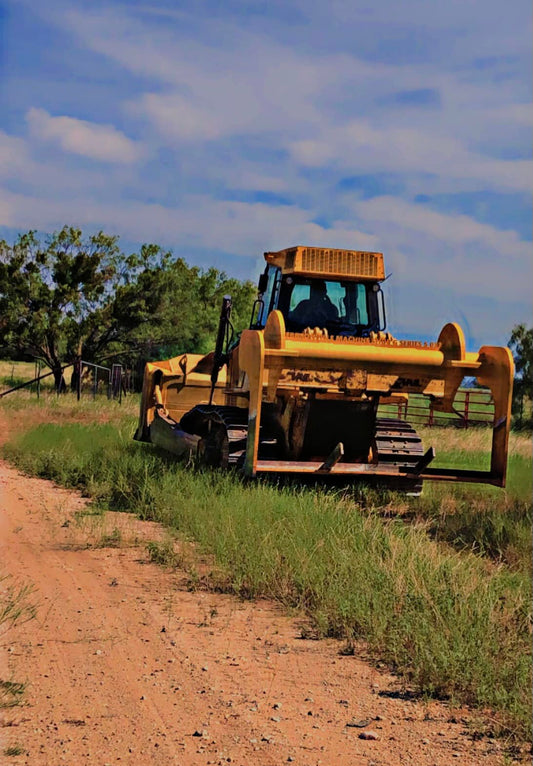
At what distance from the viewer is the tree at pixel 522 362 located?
103 feet

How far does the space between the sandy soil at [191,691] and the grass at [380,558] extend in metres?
0.25

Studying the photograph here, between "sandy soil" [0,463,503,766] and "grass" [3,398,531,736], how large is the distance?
246 millimetres

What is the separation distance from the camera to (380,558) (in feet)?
24.8

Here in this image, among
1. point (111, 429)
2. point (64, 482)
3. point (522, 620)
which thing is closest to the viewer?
point (522, 620)

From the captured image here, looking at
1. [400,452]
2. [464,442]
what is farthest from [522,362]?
[400,452]

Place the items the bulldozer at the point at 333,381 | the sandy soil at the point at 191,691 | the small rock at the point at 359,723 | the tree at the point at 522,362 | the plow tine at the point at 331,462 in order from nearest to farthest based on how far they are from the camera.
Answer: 1. the sandy soil at the point at 191,691
2. the small rock at the point at 359,723
3. the bulldozer at the point at 333,381
4. the plow tine at the point at 331,462
5. the tree at the point at 522,362

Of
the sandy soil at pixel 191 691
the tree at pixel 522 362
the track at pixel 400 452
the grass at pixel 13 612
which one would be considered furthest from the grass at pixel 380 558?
the tree at pixel 522 362

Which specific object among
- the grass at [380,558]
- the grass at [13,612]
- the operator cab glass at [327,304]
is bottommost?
the grass at [13,612]

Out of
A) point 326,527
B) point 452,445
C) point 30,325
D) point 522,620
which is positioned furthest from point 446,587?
point 30,325

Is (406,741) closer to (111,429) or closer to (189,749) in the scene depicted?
(189,749)

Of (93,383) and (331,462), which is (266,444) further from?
(93,383)

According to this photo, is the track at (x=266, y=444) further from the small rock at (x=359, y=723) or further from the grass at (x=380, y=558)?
the small rock at (x=359, y=723)

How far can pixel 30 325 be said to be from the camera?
1492 inches

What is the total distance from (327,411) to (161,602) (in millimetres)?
4555
